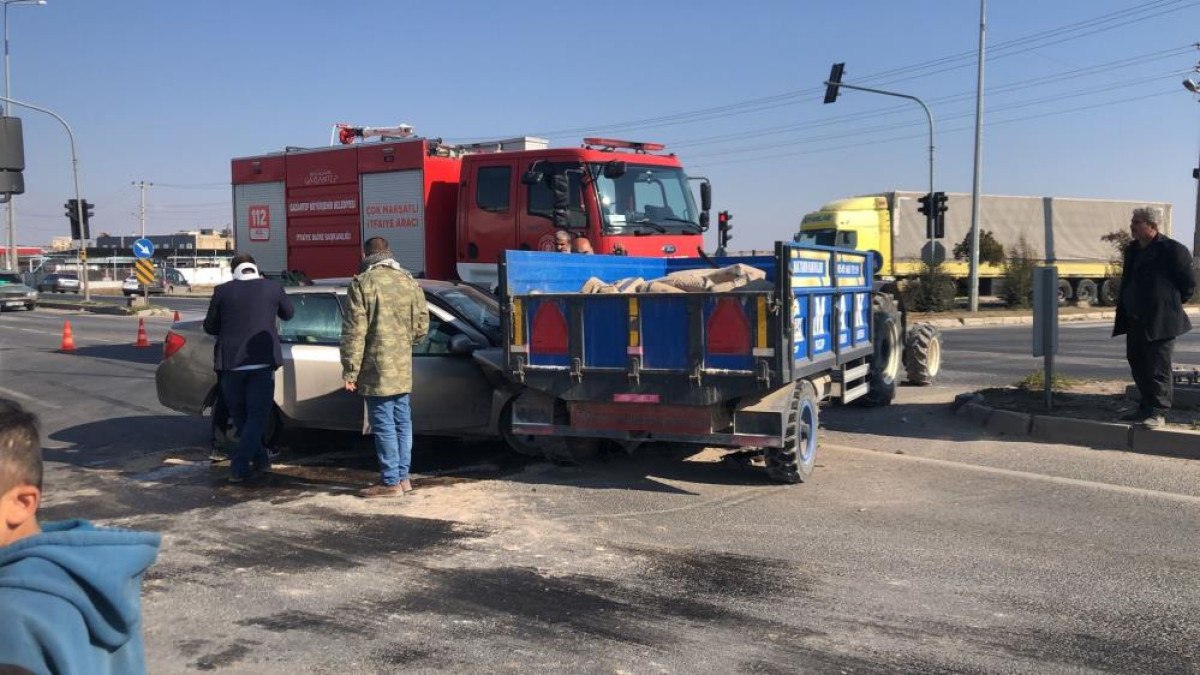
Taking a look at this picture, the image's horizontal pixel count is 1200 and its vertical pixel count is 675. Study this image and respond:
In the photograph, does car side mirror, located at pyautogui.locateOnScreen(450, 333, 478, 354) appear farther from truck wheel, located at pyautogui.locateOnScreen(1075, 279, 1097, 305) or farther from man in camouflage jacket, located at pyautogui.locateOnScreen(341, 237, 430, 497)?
truck wheel, located at pyautogui.locateOnScreen(1075, 279, 1097, 305)

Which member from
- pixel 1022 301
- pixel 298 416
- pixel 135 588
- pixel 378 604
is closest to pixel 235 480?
pixel 298 416

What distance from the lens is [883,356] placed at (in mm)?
10539

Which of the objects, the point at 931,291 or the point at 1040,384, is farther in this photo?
the point at 931,291

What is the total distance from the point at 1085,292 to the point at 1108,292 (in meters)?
0.75

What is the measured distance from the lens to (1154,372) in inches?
311

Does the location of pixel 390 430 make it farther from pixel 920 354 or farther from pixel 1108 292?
pixel 1108 292

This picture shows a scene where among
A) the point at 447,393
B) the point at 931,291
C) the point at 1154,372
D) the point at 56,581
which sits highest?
the point at 56,581

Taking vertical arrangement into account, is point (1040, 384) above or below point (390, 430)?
below

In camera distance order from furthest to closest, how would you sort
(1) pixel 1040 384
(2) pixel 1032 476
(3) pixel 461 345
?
(1) pixel 1040 384 < (3) pixel 461 345 < (2) pixel 1032 476

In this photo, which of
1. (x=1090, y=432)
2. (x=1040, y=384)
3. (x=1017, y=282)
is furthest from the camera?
(x=1017, y=282)

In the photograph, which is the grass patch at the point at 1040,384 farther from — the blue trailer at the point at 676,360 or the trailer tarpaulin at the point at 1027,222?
the trailer tarpaulin at the point at 1027,222

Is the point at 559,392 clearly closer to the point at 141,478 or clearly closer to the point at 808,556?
the point at 808,556

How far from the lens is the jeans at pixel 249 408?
7215 millimetres

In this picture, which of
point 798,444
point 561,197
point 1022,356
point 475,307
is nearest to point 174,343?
point 475,307
